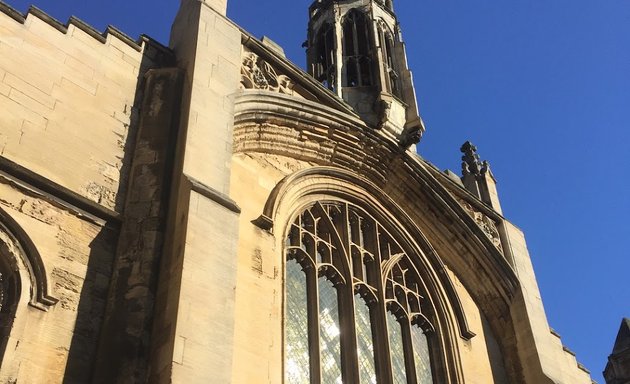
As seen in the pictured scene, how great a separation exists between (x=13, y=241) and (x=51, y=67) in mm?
2311

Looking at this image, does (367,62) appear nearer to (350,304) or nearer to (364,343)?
(350,304)

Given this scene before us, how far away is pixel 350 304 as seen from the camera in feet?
32.0

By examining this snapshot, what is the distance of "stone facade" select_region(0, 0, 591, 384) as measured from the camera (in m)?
6.20

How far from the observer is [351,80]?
14.3m

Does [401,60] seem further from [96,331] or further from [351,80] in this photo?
[96,331]

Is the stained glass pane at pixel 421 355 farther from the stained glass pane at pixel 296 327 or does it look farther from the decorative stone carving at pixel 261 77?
the decorative stone carving at pixel 261 77

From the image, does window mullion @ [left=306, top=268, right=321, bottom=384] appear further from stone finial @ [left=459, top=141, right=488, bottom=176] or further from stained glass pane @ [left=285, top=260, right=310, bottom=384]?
stone finial @ [left=459, top=141, right=488, bottom=176]

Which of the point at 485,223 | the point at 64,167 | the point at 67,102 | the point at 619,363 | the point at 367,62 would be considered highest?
the point at 367,62

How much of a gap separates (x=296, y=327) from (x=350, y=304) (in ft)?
3.44

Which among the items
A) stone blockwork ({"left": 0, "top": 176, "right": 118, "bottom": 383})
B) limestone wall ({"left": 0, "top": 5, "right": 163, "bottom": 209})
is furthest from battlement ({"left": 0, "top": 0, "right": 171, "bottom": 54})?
stone blockwork ({"left": 0, "top": 176, "right": 118, "bottom": 383})

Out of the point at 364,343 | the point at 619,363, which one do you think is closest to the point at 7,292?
the point at 364,343

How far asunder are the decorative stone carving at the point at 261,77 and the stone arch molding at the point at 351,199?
3.86ft

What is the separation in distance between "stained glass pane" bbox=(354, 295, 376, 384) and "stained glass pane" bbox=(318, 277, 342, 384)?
31 cm

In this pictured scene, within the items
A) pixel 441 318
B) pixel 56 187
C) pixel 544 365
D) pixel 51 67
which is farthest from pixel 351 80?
pixel 56 187
